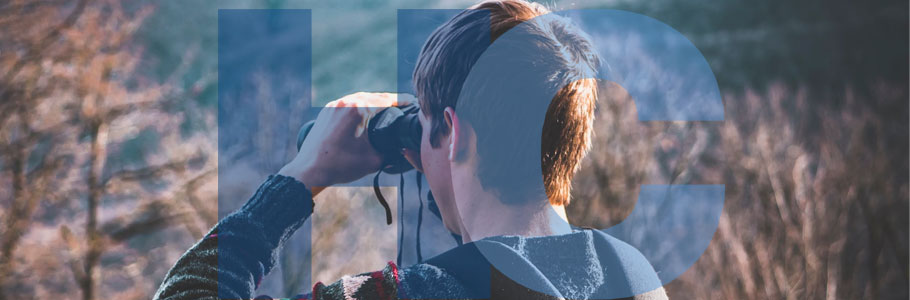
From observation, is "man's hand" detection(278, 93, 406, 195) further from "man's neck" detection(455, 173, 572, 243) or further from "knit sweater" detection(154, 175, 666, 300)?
"man's neck" detection(455, 173, 572, 243)

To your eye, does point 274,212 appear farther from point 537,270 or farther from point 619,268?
point 619,268

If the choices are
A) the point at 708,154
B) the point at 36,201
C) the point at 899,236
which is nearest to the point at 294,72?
the point at 36,201

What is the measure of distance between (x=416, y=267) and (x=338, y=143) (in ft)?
1.07

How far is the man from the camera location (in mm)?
719

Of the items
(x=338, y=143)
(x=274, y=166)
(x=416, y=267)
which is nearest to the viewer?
(x=416, y=267)

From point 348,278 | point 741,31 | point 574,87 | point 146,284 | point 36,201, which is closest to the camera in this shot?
point 348,278

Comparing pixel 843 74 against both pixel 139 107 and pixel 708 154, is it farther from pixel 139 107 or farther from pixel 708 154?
pixel 139 107

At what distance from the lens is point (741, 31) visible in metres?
8.76

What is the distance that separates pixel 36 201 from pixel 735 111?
27.5 feet


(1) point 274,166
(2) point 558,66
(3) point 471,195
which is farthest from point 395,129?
(1) point 274,166

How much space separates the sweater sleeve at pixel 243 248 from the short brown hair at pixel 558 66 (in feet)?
0.80

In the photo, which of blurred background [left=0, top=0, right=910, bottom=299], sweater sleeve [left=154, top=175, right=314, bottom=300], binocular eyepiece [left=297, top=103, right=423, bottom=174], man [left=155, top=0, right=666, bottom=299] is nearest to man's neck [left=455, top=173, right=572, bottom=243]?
man [left=155, top=0, right=666, bottom=299]

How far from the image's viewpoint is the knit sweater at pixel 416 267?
706 millimetres

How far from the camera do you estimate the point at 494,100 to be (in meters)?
0.86
